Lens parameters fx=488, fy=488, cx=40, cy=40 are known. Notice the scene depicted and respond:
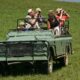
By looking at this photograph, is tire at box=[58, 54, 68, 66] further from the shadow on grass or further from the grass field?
the shadow on grass

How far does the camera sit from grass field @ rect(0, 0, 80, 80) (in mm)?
14344

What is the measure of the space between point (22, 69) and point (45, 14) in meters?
→ 33.1

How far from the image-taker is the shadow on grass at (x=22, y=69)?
15.2 metres

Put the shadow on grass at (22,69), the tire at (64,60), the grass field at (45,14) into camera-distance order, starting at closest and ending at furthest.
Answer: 1. the grass field at (45,14)
2. the shadow on grass at (22,69)
3. the tire at (64,60)

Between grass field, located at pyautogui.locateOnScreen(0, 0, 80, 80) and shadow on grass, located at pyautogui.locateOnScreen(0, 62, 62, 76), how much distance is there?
0.13 m

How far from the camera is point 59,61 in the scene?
58.9 ft

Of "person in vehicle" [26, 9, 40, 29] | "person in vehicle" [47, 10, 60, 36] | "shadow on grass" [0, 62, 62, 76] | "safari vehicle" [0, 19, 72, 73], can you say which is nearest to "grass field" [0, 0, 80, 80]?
"shadow on grass" [0, 62, 62, 76]

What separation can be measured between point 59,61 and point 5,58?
394cm

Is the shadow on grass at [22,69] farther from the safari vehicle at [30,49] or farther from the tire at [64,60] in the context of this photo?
the tire at [64,60]

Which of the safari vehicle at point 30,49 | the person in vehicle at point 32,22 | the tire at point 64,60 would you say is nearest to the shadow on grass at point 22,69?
the safari vehicle at point 30,49

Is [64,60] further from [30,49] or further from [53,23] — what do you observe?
[30,49]

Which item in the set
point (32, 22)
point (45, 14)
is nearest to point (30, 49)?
point (32, 22)

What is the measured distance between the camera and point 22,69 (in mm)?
16078

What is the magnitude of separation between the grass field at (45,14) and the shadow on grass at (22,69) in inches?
5.3
